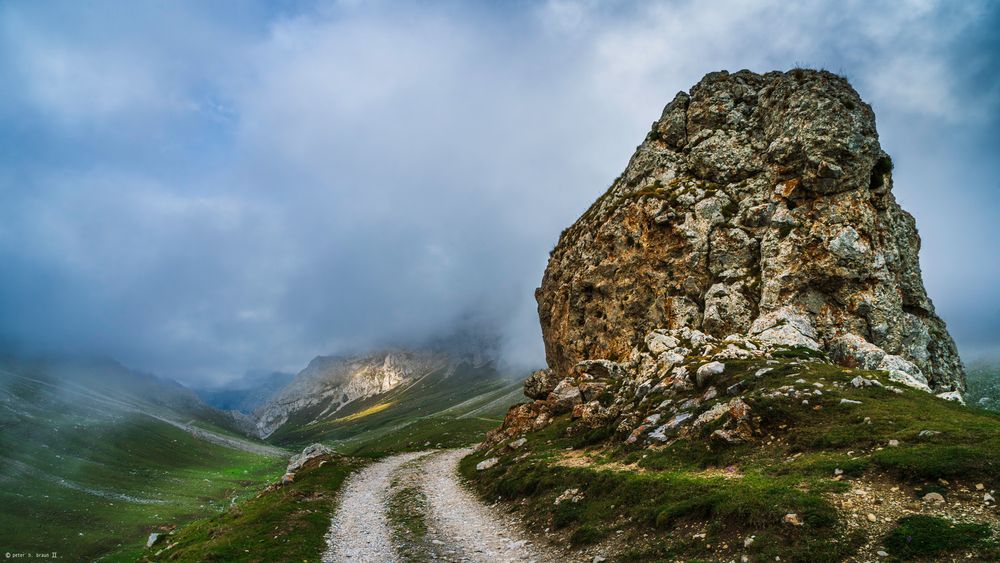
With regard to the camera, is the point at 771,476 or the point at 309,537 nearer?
the point at 771,476

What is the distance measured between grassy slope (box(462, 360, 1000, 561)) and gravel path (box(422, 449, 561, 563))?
1961mm

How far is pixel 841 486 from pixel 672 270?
55.0 meters

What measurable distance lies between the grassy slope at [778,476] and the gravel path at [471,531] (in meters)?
1.96

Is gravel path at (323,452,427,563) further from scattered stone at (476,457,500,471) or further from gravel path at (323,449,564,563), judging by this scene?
scattered stone at (476,457,500,471)

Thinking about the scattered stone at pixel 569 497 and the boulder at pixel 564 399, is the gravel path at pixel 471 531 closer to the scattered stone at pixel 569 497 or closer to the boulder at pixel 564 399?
the scattered stone at pixel 569 497

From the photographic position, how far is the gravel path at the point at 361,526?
2467 centimetres

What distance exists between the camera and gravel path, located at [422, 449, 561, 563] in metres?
22.7

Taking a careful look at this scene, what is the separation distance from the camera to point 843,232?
57.0 m

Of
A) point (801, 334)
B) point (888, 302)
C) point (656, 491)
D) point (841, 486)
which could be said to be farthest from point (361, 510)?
point (888, 302)

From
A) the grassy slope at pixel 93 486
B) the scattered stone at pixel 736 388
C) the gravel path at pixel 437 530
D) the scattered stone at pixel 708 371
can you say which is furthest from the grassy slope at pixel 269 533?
the grassy slope at pixel 93 486

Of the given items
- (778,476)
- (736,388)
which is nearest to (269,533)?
(778,476)

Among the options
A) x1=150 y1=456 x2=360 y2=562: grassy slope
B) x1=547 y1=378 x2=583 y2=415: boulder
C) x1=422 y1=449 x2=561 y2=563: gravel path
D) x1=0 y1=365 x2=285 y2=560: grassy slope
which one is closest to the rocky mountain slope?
x1=547 y1=378 x2=583 y2=415: boulder

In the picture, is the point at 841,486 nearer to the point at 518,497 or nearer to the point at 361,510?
the point at 518,497

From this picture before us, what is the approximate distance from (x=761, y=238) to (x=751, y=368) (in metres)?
35.7
